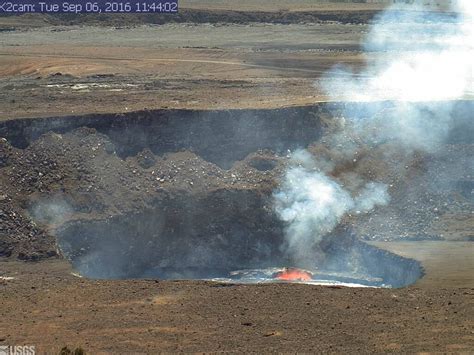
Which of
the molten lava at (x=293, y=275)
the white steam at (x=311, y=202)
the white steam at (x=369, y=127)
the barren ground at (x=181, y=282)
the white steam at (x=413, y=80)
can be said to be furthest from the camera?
the white steam at (x=413, y=80)

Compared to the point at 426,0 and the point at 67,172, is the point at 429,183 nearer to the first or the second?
the point at 67,172

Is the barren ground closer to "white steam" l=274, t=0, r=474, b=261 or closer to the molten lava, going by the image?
"white steam" l=274, t=0, r=474, b=261

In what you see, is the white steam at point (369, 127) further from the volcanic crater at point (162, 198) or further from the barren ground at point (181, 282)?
the barren ground at point (181, 282)

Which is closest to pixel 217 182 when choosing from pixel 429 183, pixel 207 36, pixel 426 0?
pixel 429 183

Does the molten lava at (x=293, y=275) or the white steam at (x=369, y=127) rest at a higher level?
the white steam at (x=369, y=127)

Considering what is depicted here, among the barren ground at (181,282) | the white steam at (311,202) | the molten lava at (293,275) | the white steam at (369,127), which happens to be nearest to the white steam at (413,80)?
the white steam at (369,127)

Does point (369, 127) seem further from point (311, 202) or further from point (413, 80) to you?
point (413, 80)

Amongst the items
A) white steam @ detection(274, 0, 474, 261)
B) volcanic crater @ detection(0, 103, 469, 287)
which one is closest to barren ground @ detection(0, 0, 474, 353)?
volcanic crater @ detection(0, 103, 469, 287)
